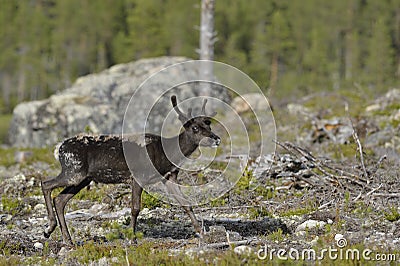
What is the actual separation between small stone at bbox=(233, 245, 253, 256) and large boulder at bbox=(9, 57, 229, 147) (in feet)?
46.5

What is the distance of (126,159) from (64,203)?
44.2 inches

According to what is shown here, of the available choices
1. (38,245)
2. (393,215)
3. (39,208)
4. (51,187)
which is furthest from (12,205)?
(393,215)

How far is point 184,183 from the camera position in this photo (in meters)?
12.0

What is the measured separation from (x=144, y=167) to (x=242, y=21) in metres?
46.7

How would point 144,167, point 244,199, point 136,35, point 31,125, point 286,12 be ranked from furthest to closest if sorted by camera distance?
point 286,12, point 136,35, point 31,125, point 244,199, point 144,167

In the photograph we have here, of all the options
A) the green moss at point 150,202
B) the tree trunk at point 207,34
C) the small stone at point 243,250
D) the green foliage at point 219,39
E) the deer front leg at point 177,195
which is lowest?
the small stone at point 243,250

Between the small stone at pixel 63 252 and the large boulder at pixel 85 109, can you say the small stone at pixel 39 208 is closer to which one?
the small stone at pixel 63 252

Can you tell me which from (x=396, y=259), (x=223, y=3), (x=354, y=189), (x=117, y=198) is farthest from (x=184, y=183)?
(x=223, y=3)

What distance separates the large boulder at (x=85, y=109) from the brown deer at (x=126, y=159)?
12.4m

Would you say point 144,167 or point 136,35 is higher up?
point 136,35

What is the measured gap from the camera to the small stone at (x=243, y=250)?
22.9 feet

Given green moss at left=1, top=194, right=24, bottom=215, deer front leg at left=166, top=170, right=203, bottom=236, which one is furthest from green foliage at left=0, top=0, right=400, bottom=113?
deer front leg at left=166, top=170, right=203, bottom=236

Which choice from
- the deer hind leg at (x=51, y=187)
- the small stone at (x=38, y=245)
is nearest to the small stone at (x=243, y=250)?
the deer hind leg at (x=51, y=187)

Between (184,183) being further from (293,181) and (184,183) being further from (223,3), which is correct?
(223,3)
